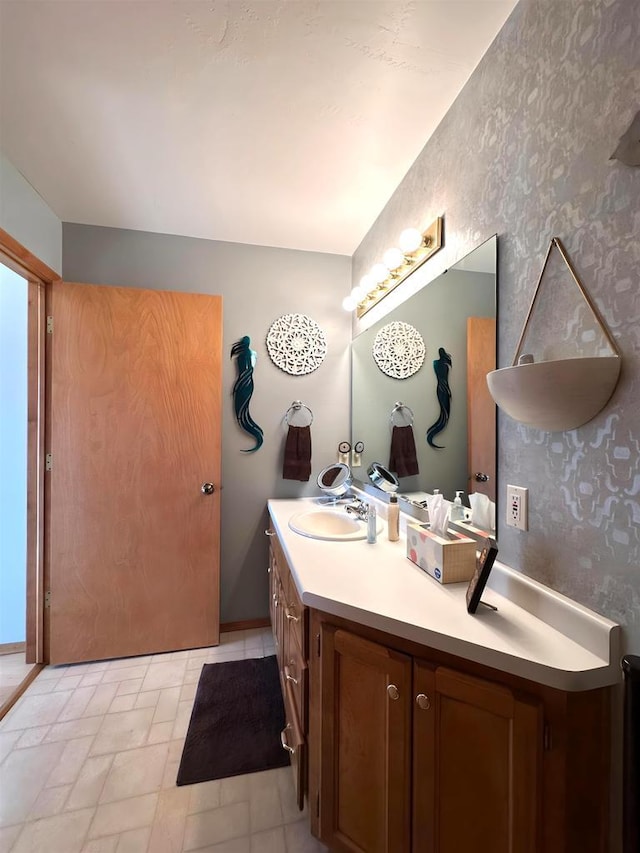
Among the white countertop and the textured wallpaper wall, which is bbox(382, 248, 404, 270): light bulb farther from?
the white countertop

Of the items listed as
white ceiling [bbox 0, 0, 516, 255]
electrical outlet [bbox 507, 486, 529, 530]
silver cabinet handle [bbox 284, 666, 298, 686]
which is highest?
white ceiling [bbox 0, 0, 516, 255]

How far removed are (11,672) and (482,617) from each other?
240 centimetres

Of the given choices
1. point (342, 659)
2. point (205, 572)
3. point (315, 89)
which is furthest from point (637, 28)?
point (205, 572)

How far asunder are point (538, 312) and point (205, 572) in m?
2.06

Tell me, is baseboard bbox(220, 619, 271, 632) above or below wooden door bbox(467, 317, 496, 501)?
below

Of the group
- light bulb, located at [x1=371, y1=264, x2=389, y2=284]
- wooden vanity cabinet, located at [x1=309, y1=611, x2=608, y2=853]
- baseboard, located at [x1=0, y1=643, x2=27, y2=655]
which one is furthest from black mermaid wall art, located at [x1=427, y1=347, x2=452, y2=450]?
baseboard, located at [x1=0, y1=643, x2=27, y2=655]

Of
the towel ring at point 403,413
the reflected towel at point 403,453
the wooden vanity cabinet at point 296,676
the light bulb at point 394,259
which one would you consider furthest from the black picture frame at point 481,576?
the light bulb at point 394,259

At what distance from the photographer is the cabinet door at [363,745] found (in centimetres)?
86

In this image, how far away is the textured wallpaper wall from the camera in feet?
2.32

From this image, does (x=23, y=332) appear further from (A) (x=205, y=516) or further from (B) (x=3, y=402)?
(A) (x=205, y=516)

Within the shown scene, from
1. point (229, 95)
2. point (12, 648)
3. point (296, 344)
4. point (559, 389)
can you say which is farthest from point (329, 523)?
point (12, 648)

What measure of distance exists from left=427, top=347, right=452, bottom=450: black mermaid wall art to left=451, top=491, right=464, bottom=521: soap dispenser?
197 millimetres

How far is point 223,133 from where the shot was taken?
1.42 metres

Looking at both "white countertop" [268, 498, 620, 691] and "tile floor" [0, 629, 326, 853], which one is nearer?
"white countertop" [268, 498, 620, 691]
